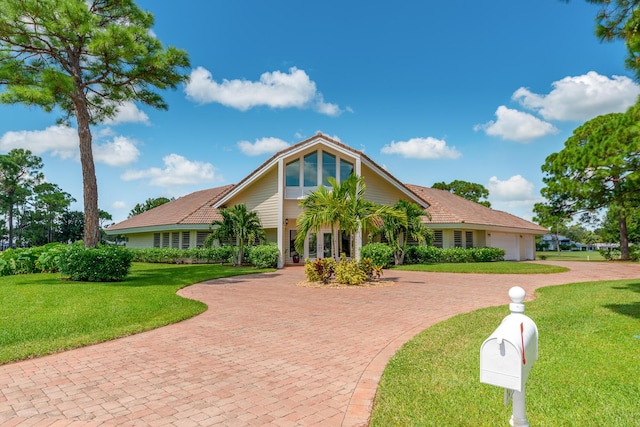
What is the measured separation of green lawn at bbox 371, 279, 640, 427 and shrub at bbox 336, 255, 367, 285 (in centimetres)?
612

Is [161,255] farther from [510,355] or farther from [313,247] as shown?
[510,355]

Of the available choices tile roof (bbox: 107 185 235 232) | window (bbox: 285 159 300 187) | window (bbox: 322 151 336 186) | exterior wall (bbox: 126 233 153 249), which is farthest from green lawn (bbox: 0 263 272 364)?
exterior wall (bbox: 126 233 153 249)

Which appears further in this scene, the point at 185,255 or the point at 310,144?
the point at 185,255

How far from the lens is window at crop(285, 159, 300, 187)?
73.6 feet

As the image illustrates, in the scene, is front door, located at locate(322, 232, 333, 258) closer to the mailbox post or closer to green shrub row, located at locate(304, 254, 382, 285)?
green shrub row, located at locate(304, 254, 382, 285)

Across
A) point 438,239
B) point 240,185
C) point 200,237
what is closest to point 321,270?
point 240,185

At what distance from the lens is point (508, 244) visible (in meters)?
30.5

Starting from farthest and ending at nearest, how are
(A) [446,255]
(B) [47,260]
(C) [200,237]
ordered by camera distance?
1. (C) [200,237]
2. (A) [446,255]
3. (B) [47,260]

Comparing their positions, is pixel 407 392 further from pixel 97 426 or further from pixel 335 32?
pixel 335 32

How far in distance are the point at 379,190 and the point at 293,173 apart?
5674mm

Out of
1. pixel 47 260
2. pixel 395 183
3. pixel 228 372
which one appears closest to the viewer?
pixel 228 372

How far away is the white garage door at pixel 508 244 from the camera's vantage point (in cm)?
2925

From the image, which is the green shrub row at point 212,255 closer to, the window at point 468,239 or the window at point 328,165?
the window at point 328,165

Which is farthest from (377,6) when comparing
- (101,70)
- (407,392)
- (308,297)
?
(407,392)
